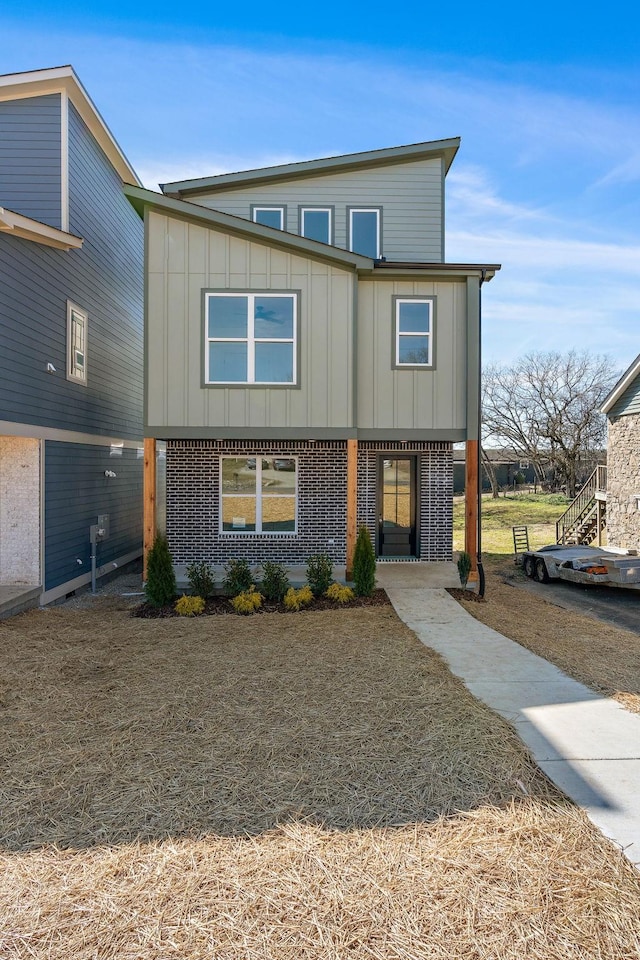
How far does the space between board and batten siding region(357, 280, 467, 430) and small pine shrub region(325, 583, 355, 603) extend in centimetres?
288

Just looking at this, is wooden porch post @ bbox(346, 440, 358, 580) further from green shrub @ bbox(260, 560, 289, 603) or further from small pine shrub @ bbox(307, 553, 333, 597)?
green shrub @ bbox(260, 560, 289, 603)

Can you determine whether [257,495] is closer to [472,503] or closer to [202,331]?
[202,331]

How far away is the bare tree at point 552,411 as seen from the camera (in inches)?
1212

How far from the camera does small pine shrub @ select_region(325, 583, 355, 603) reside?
29.6 feet

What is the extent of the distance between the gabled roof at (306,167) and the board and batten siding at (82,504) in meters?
5.69

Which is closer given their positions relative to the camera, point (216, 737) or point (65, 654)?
point (216, 737)

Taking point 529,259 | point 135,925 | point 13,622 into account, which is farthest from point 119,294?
point 529,259

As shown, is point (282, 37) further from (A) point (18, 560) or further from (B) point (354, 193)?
(A) point (18, 560)

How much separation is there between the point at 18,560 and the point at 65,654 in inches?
130

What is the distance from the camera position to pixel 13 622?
8.00 m

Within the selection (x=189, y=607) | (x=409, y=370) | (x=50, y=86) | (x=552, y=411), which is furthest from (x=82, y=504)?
(x=552, y=411)

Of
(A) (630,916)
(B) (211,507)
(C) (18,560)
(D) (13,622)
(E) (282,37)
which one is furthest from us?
(E) (282,37)

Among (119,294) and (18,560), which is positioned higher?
(119,294)

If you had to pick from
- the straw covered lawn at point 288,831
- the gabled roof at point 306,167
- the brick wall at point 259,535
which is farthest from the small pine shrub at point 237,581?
the gabled roof at point 306,167
